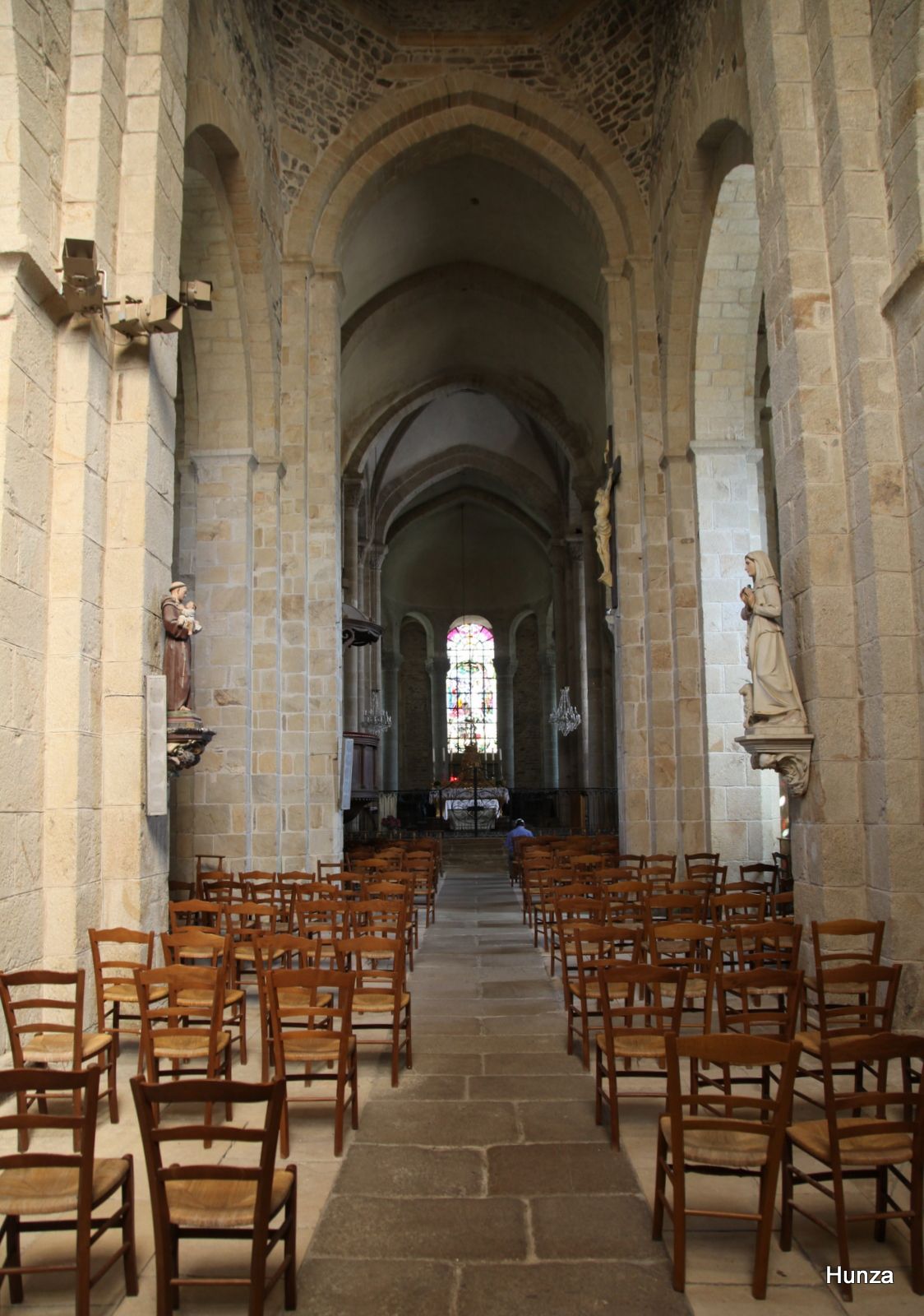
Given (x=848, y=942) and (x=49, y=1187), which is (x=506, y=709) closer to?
(x=848, y=942)

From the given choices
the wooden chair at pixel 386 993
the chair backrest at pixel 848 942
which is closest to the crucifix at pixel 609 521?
the chair backrest at pixel 848 942

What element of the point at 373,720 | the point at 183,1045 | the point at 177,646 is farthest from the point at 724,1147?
the point at 373,720

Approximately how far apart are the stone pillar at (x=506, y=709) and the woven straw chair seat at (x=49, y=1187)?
28500mm

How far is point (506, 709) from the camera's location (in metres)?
32.2

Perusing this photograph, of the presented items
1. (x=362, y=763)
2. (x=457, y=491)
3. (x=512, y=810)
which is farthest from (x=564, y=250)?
(x=512, y=810)

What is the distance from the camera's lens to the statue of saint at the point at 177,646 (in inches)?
280

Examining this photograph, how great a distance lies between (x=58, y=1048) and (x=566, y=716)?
1865 centimetres

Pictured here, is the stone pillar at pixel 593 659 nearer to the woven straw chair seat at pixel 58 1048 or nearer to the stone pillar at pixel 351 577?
the stone pillar at pixel 351 577

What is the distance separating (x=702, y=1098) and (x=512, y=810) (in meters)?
25.1

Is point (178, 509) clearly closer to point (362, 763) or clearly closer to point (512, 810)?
point (362, 763)

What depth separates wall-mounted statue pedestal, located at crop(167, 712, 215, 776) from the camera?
7.09m

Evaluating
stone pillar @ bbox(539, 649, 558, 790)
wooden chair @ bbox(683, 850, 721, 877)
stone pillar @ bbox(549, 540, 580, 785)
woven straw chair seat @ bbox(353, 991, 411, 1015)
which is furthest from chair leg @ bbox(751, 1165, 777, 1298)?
stone pillar @ bbox(539, 649, 558, 790)

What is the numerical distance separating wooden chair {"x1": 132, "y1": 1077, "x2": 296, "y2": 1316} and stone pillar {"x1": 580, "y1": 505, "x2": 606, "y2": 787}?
1866cm

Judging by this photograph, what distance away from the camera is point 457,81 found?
537 inches
